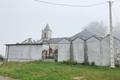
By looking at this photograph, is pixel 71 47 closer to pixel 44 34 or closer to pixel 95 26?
pixel 95 26

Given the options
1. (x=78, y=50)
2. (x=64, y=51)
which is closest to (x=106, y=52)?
(x=78, y=50)

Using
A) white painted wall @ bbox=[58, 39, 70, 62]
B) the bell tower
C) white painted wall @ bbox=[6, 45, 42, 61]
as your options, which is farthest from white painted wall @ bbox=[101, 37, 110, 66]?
the bell tower

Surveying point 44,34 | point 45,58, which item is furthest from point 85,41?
point 44,34

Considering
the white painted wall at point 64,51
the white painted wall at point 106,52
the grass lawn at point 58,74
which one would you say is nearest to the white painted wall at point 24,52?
the white painted wall at point 64,51

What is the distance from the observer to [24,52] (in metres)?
36.1

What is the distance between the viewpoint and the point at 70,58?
29250 mm

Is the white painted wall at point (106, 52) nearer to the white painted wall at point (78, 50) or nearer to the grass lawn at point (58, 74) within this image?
the white painted wall at point (78, 50)

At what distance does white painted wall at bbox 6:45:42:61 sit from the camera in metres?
34.8

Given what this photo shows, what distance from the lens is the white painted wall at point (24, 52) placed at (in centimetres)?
3478

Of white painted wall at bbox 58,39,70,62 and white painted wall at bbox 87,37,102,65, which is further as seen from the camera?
white painted wall at bbox 58,39,70,62

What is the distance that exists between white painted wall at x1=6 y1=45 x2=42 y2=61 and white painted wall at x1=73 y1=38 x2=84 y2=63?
6.77 metres

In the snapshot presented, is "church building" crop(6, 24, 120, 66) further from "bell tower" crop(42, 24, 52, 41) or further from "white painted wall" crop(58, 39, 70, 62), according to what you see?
"bell tower" crop(42, 24, 52, 41)

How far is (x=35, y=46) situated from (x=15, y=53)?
13.2 feet

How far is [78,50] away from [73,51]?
0.65m
